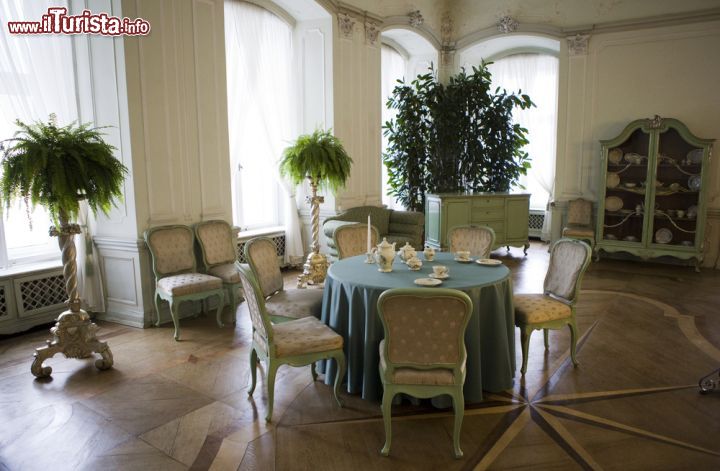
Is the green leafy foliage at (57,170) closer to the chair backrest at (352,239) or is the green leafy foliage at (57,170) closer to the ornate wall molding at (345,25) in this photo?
the chair backrest at (352,239)

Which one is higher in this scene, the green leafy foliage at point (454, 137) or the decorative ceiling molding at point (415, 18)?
the decorative ceiling molding at point (415, 18)

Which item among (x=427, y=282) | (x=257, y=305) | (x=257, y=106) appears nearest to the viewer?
(x=257, y=305)

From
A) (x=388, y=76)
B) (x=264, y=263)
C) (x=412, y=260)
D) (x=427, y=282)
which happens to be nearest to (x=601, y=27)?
(x=388, y=76)

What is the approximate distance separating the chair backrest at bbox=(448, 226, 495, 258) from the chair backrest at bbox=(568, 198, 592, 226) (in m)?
4.05

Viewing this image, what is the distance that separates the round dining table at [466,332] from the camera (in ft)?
10.8

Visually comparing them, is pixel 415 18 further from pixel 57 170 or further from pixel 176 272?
pixel 57 170

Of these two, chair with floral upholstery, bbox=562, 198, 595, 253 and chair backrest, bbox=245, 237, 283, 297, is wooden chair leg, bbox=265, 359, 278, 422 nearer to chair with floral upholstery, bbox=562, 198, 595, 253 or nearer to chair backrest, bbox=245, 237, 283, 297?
chair backrest, bbox=245, 237, 283, 297

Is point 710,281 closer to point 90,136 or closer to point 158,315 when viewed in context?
point 158,315

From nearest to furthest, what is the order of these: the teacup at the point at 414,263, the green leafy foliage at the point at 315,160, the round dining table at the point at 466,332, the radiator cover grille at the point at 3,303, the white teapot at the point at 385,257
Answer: the round dining table at the point at 466,332 < the white teapot at the point at 385,257 < the teacup at the point at 414,263 < the radiator cover grille at the point at 3,303 < the green leafy foliage at the point at 315,160

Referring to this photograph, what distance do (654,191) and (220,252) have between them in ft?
19.5

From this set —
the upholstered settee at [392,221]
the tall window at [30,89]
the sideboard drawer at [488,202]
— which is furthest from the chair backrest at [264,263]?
the sideboard drawer at [488,202]

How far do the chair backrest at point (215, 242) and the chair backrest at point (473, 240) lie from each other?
2324 millimetres

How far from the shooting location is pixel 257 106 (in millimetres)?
6742

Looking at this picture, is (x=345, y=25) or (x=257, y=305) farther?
(x=345, y=25)
